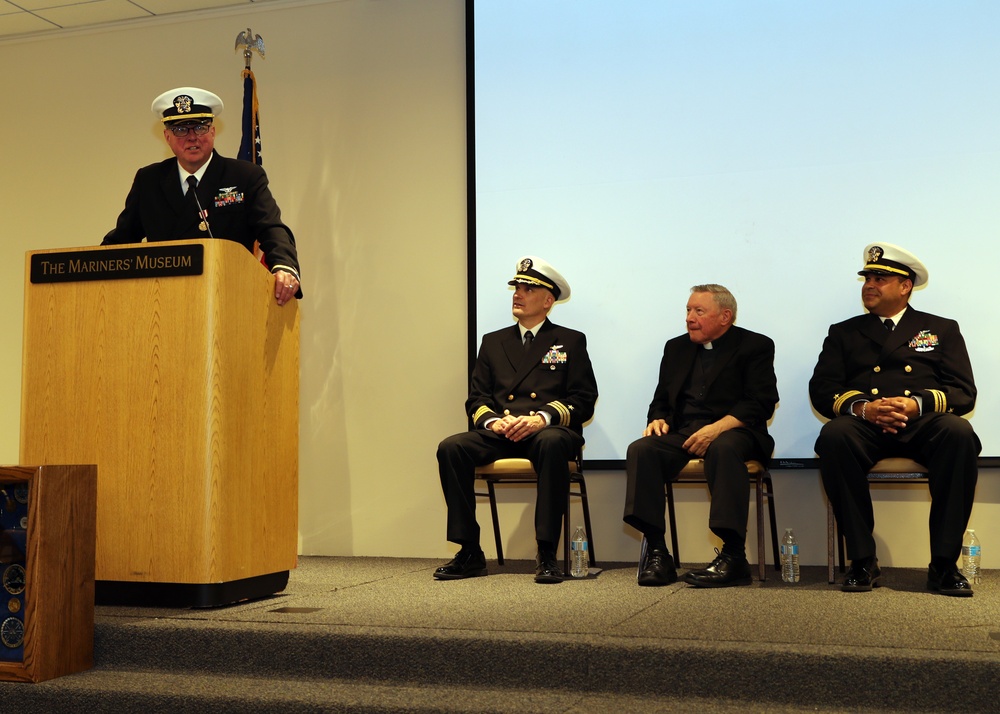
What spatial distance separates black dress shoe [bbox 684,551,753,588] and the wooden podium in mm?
1532

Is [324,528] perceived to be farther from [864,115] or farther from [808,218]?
[864,115]

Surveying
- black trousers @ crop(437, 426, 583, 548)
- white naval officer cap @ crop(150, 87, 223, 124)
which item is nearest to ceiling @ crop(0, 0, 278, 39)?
white naval officer cap @ crop(150, 87, 223, 124)

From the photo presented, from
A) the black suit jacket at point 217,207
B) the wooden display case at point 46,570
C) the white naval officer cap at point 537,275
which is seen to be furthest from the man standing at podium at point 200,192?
the white naval officer cap at point 537,275

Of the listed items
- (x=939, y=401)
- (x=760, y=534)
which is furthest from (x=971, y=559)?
(x=760, y=534)

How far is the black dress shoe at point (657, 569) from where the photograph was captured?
12.0 ft

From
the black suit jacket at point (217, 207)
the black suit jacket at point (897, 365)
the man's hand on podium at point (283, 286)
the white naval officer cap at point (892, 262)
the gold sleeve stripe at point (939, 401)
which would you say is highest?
the black suit jacket at point (217, 207)

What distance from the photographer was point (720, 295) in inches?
163

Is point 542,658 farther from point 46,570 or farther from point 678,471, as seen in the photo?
point 678,471

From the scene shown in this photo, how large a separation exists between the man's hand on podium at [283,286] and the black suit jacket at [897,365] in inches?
81.4

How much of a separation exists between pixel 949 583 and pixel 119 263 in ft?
9.38

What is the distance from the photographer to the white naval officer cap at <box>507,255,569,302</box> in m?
4.39

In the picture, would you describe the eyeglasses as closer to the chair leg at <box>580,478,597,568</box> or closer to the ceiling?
the chair leg at <box>580,478,597,568</box>

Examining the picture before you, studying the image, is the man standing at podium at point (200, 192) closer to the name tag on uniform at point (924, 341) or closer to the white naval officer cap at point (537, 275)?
the white naval officer cap at point (537, 275)

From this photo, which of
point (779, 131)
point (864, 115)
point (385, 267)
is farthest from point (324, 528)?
point (864, 115)
